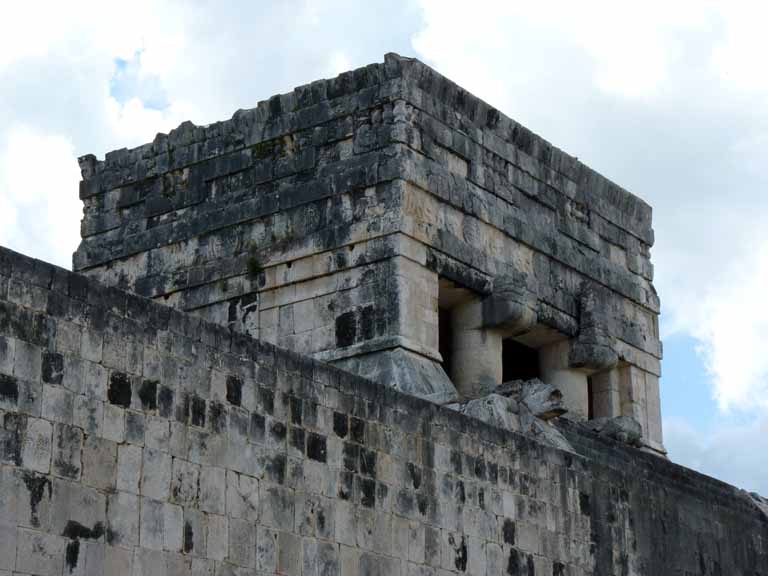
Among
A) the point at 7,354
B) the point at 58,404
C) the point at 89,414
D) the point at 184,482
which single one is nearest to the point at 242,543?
the point at 184,482

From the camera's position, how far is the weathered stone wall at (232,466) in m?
10.5

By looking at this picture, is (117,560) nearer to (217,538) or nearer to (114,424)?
(114,424)

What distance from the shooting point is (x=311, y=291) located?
62.8 ft

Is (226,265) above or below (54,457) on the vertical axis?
above

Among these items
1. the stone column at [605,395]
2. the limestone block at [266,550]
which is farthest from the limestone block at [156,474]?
the stone column at [605,395]

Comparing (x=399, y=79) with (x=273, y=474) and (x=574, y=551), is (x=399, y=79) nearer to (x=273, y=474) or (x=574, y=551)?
(x=574, y=551)

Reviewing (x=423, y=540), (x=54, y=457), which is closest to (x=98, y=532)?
(x=54, y=457)

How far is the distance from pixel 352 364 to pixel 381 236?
141 centimetres

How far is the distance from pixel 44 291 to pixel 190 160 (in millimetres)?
10094

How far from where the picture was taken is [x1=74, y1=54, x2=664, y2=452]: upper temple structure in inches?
742

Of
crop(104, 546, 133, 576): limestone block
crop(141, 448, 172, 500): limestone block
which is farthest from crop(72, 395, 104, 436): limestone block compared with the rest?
crop(104, 546, 133, 576): limestone block

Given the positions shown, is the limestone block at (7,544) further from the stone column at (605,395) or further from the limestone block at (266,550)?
the stone column at (605,395)

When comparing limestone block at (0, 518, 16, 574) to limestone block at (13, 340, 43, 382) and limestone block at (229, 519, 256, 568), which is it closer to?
limestone block at (13, 340, 43, 382)

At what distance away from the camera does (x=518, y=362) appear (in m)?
23.0
